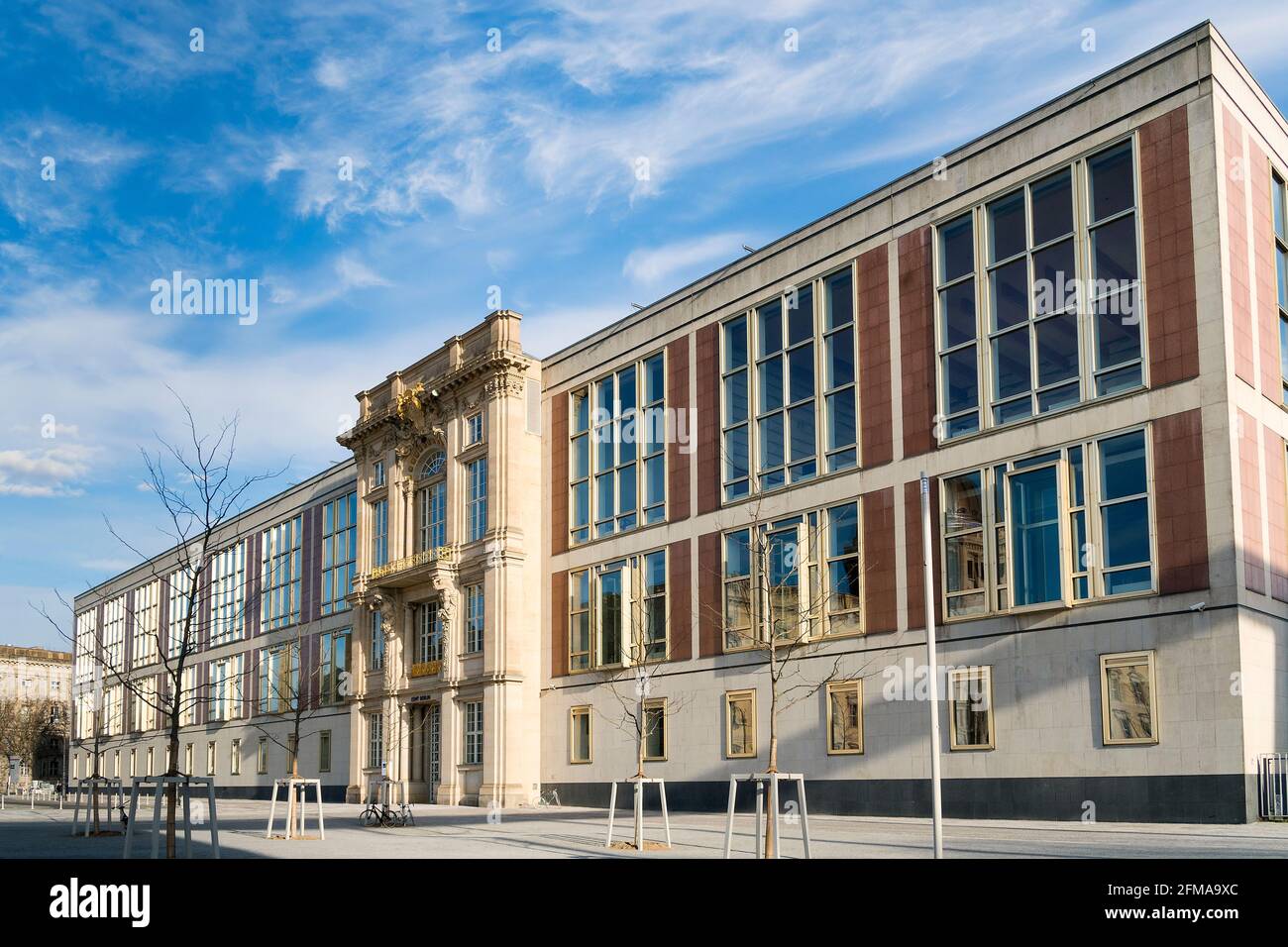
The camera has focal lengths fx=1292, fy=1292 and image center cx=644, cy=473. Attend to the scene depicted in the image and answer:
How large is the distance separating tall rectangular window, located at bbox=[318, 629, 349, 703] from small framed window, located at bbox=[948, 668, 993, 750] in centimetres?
4027

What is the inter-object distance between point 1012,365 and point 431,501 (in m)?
31.2

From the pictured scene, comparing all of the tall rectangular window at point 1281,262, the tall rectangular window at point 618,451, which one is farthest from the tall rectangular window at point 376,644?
the tall rectangular window at point 1281,262

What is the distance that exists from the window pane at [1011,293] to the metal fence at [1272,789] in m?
12.7

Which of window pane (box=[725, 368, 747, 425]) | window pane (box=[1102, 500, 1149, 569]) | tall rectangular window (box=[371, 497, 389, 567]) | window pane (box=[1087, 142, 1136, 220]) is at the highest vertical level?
window pane (box=[1087, 142, 1136, 220])

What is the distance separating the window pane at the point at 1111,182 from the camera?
33281mm

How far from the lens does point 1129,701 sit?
1230 inches

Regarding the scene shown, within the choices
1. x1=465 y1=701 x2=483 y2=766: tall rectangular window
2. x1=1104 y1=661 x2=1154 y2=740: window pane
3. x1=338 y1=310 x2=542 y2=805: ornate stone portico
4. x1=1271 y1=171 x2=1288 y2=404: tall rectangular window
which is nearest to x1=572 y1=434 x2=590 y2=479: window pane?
x1=338 y1=310 x2=542 y2=805: ornate stone portico

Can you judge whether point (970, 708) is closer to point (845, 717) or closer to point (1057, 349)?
point (845, 717)

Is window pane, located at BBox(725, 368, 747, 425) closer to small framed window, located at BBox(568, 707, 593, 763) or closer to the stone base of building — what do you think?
the stone base of building

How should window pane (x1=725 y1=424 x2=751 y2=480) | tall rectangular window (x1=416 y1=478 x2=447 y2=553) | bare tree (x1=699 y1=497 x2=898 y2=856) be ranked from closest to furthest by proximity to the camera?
bare tree (x1=699 y1=497 x2=898 y2=856) < window pane (x1=725 y1=424 x2=751 y2=480) < tall rectangular window (x1=416 y1=478 x2=447 y2=553)

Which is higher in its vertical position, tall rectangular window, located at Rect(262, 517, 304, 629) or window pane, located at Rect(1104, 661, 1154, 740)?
tall rectangular window, located at Rect(262, 517, 304, 629)

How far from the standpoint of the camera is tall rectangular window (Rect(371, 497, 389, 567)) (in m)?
62.2
